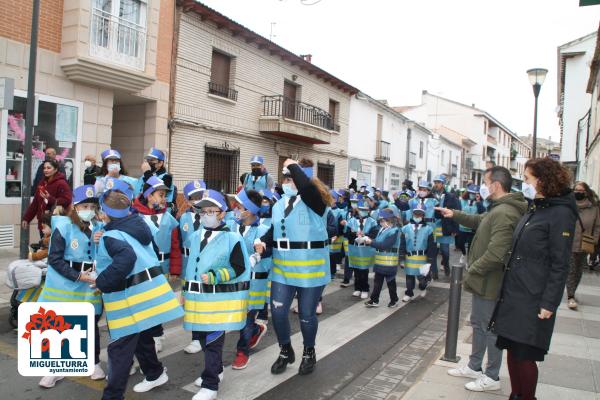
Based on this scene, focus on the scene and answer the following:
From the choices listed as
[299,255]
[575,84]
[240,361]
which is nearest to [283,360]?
[240,361]

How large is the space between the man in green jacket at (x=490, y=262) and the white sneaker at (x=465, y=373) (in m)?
0.02

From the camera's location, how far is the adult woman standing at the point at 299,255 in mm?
4516

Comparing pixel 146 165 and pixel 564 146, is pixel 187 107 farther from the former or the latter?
pixel 564 146

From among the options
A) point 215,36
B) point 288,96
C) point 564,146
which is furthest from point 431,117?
point 215,36

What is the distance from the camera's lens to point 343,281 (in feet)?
30.2

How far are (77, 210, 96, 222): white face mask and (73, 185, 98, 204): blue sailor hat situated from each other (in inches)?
3.5

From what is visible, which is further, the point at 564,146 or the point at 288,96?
the point at 564,146

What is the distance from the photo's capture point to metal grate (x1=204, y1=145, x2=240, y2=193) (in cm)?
1573

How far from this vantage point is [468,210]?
1264 centimetres

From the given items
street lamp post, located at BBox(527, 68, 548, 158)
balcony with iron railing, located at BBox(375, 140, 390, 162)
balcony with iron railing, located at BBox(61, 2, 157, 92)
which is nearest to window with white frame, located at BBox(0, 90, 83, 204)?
balcony with iron railing, located at BBox(61, 2, 157, 92)

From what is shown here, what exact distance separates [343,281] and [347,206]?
1665 mm

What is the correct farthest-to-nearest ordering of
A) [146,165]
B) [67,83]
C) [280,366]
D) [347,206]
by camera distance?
[67,83] < [347,206] < [146,165] < [280,366]

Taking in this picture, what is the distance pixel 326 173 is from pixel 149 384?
1954 centimetres

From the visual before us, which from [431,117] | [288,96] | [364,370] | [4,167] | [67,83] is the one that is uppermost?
[431,117]
